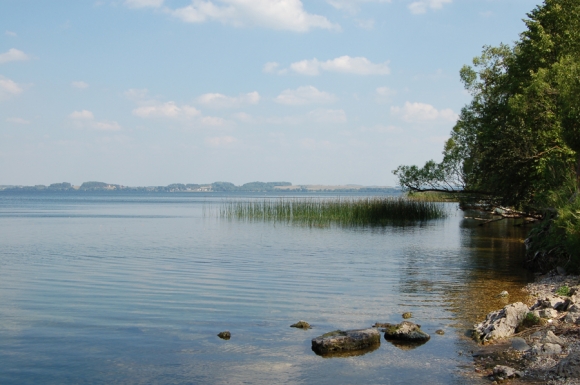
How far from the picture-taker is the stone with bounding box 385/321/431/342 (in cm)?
991

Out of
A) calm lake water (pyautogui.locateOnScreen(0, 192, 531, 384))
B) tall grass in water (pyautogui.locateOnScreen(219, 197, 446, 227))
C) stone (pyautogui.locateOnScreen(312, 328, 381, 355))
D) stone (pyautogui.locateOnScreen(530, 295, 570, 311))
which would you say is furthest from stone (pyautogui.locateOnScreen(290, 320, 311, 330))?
tall grass in water (pyautogui.locateOnScreen(219, 197, 446, 227))

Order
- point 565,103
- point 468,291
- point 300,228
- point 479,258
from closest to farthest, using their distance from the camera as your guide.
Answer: point 468,291 → point 565,103 → point 479,258 → point 300,228

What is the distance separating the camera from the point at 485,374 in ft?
26.3

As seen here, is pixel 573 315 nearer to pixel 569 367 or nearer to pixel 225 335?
pixel 569 367

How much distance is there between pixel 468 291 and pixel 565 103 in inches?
280

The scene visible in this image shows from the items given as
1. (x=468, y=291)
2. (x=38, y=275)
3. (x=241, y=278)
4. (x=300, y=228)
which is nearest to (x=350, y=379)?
(x=468, y=291)

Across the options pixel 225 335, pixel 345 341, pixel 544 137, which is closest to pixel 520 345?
pixel 345 341

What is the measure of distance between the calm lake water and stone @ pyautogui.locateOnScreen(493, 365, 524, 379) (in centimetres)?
Answer: 32

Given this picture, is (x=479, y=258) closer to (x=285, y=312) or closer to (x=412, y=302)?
(x=412, y=302)

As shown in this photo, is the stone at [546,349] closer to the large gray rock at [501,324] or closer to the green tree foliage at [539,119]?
the large gray rock at [501,324]

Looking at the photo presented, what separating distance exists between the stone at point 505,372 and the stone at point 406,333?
6.78 feet

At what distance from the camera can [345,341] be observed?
9.48 meters

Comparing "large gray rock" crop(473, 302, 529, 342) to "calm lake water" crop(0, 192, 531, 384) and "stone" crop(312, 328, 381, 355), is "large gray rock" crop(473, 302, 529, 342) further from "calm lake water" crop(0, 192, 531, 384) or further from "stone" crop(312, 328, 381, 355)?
"stone" crop(312, 328, 381, 355)

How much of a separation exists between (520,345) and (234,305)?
19.4ft
